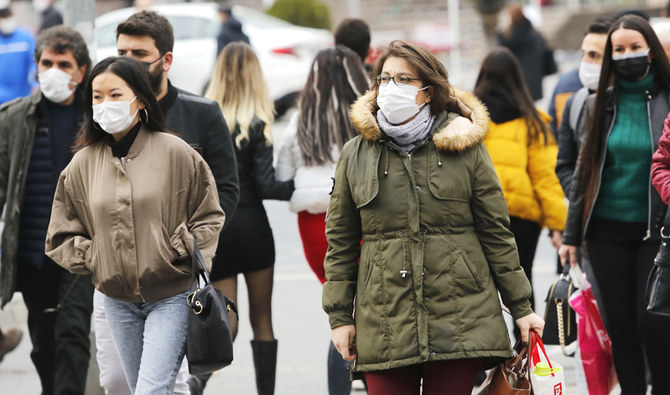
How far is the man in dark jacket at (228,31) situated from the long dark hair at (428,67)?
10.0 metres

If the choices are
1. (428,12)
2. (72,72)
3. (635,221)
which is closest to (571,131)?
(635,221)

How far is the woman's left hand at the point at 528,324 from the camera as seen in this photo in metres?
4.14

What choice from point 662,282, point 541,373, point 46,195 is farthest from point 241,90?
point 541,373

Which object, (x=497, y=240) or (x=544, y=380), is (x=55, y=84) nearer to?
(x=497, y=240)

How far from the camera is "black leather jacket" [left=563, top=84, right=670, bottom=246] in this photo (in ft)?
17.6

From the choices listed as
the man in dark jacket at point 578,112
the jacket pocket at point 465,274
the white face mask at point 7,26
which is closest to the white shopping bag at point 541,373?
the jacket pocket at point 465,274

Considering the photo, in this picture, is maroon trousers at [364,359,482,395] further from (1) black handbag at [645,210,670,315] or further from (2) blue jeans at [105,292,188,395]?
(1) black handbag at [645,210,670,315]

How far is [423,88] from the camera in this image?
13.8ft

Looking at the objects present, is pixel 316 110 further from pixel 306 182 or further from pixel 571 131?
pixel 571 131

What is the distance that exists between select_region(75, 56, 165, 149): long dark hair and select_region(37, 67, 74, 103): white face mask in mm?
1008

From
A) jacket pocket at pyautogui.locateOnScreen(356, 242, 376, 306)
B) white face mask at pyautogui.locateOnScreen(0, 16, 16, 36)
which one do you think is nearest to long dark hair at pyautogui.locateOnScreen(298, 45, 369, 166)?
jacket pocket at pyautogui.locateOnScreen(356, 242, 376, 306)

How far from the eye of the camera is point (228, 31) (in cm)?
1424

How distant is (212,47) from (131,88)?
13.0 m

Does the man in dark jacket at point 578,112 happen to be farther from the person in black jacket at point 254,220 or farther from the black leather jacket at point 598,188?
the person in black jacket at point 254,220
